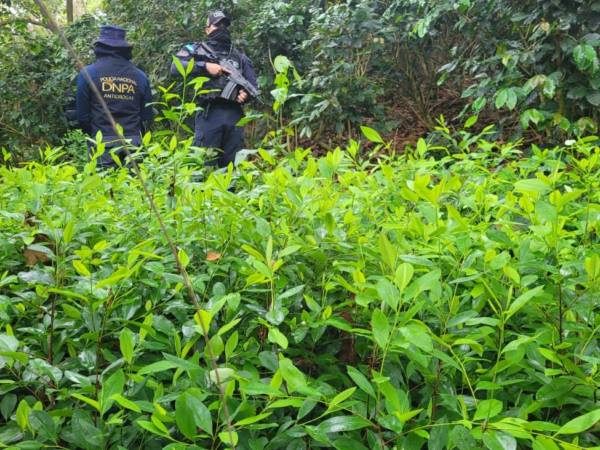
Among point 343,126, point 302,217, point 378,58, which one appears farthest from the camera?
point 378,58

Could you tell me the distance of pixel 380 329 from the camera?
0.81 m

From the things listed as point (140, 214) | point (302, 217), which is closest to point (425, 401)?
point (302, 217)

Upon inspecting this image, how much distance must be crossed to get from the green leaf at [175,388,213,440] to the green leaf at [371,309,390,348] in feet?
0.86

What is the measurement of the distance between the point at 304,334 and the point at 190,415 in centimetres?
26

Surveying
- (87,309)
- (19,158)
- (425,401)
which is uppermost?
(87,309)

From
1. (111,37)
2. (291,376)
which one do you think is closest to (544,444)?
(291,376)

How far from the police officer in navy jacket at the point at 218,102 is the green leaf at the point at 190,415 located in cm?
470

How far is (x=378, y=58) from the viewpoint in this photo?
268 inches

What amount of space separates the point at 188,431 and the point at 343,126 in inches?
228

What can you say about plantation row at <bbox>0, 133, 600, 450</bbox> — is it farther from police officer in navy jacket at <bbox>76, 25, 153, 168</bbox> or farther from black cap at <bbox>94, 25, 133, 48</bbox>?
black cap at <bbox>94, 25, 133, 48</bbox>

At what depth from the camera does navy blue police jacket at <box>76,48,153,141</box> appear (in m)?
5.14

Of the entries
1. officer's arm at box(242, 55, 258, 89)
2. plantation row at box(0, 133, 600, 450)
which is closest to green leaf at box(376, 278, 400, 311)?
plantation row at box(0, 133, 600, 450)

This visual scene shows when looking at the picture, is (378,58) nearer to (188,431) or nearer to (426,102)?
(426,102)

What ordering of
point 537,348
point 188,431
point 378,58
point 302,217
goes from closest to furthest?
point 188,431 → point 537,348 → point 302,217 → point 378,58
